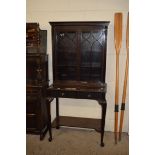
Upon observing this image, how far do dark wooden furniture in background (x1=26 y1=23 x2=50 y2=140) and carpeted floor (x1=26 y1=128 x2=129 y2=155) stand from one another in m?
0.21

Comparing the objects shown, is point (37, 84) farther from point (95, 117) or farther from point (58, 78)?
point (95, 117)

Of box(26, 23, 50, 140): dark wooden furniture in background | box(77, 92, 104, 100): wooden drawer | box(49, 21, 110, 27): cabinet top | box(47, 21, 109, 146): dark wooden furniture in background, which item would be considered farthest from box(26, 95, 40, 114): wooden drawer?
box(49, 21, 110, 27): cabinet top

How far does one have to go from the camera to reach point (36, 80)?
3.17m

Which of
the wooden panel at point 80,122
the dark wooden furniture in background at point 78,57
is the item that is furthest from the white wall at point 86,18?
the dark wooden furniture in background at point 78,57

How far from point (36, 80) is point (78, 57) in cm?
77

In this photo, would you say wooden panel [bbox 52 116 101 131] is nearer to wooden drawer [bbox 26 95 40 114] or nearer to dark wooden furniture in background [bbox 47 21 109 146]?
dark wooden furniture in background [bbox 47 21 109 146]

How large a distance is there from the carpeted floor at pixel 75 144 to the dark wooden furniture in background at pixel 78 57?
279 millimetres

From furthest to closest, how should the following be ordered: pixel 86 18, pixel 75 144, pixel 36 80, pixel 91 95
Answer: pixel 86 18 → pixel 36 80 → pixel 75 144 → pixel 91 95

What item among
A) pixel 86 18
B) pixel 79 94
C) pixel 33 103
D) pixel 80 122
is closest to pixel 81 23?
pixel 86 18

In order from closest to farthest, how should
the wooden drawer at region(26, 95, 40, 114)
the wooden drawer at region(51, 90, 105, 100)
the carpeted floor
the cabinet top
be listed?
the carpeted floor
the wooden drawer at region(51, 90, 105, 100)
the cabinet top
the wooden drawer at region(26, 95, 40, 114)

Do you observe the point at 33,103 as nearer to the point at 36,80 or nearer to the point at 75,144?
the point at 36,80

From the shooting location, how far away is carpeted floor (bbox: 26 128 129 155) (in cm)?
279

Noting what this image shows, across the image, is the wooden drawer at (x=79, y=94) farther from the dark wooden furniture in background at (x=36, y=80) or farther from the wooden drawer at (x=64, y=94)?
the dark wooden furniture in background at (x=36, y=80)
